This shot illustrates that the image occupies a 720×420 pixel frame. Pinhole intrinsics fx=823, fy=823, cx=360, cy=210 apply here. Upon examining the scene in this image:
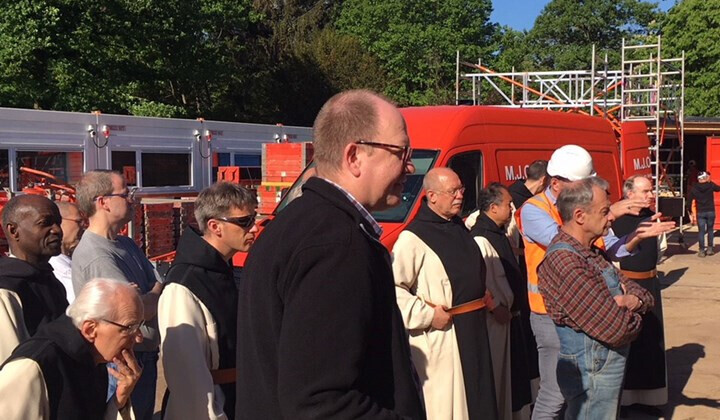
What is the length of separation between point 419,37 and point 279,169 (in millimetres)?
32595

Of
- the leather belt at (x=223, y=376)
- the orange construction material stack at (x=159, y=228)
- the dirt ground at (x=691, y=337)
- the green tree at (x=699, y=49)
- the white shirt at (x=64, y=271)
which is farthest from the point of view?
the green tree at (x=699, y=49)

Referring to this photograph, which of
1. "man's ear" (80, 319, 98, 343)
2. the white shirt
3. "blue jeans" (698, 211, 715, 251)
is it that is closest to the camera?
"man's ear" (80, 319, 98, 343)

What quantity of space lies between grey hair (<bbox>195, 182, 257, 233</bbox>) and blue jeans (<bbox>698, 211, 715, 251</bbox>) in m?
15.9

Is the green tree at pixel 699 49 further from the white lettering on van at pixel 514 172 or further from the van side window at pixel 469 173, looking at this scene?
the van side window at pixel 469 173

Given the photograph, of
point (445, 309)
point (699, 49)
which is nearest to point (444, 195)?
point (445, 309)

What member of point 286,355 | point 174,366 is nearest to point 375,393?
point 286,355

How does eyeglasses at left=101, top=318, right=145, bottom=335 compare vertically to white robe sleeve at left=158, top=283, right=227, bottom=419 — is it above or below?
above

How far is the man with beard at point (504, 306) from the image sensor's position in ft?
18.2

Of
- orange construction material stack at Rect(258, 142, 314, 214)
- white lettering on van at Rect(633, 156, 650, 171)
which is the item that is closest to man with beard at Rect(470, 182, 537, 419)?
white lettering on van at Rect(633, 156, 650, 171)

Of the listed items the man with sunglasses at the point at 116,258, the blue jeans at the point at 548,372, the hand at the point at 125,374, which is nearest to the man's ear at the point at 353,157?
the hand at the point at 125,374

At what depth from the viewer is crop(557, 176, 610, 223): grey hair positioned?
4.40m

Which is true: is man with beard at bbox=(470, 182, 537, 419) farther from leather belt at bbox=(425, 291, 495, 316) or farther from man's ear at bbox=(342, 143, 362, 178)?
man's ear at bbox=(342, 143, 362, 178)

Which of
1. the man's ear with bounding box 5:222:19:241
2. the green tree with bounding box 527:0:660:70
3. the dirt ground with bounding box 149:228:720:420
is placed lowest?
the dirt ground with bounding box 149:228:720:420

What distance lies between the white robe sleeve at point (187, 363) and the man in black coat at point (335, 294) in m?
1.24
